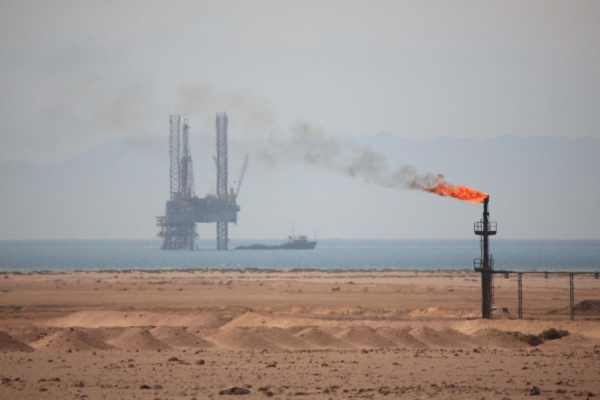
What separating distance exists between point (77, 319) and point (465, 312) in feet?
67.2

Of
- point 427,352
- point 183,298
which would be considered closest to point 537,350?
point 427,352

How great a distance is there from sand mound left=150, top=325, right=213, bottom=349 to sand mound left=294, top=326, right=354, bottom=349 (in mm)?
3540

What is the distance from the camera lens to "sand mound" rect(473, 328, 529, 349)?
2905 centimetres

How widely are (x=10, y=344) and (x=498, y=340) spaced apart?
1756 centimetres

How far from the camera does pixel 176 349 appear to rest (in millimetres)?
27422

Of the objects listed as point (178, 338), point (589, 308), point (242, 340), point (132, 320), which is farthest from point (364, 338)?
point (589, 308)

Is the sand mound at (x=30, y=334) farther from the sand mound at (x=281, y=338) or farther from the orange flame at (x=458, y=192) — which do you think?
the orange flame at (x=458, y=192)

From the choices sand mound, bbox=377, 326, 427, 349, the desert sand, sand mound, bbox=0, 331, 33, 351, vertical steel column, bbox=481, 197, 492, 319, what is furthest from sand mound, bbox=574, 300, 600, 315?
sand mound, bbox=0, 331, 33, 351

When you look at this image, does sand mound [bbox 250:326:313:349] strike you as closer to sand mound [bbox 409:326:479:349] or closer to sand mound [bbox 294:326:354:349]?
sand mound [bbox 294:326:354:349]

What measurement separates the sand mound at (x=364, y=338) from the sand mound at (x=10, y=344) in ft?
36.7

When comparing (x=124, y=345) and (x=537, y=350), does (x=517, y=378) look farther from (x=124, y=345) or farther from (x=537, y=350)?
(x=124, y=345)

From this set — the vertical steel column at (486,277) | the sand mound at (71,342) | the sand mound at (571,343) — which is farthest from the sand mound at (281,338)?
the vertical steel column at (486,277)

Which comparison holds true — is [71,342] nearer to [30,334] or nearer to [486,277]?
[30,334]

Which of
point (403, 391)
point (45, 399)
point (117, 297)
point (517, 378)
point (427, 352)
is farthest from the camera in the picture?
point (117, 297)
